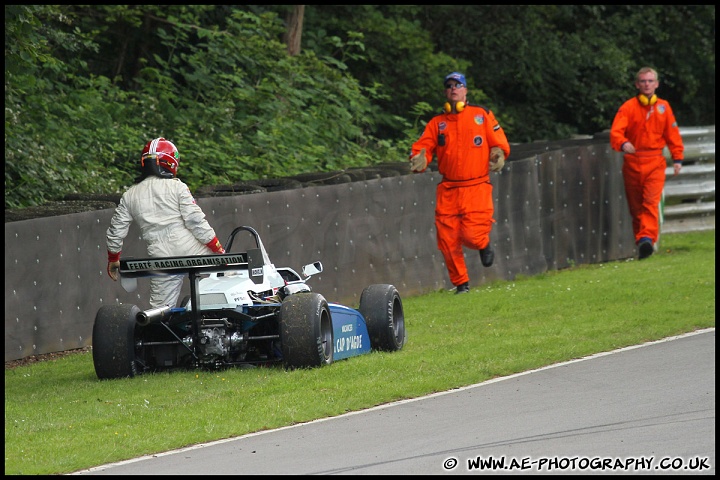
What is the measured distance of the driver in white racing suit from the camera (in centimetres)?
1088

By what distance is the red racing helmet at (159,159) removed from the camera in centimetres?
1098

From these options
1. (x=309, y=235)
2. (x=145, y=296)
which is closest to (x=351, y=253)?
(x=309, y=235)

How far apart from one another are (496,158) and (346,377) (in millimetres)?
5732

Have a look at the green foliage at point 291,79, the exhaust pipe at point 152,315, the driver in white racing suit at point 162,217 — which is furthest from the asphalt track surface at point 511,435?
the green foliage at point 291,79

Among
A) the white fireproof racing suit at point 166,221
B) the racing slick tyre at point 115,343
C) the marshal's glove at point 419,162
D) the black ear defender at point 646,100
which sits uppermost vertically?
the black ear defender at point 646,100

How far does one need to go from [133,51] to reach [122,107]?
493cm

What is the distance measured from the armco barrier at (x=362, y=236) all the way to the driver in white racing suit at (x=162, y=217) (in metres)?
1.42

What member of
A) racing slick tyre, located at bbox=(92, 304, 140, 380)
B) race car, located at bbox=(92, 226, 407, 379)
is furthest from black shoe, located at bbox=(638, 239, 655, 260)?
racing slick tyre, located at bbox=(92, 304, 140, 380)

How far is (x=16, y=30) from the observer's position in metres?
14.3

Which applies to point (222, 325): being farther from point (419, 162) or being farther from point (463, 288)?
point (463, 288)

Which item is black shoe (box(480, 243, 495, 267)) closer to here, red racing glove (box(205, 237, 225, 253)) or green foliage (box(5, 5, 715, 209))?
green foliage (box(5, 5, 715, 209))

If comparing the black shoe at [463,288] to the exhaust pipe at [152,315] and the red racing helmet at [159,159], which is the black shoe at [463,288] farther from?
the exhaust pipe at [152,315]

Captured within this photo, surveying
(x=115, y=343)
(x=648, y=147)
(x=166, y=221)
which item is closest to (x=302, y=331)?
(x=115, y=343)

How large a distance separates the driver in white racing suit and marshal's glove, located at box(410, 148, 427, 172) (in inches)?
184
